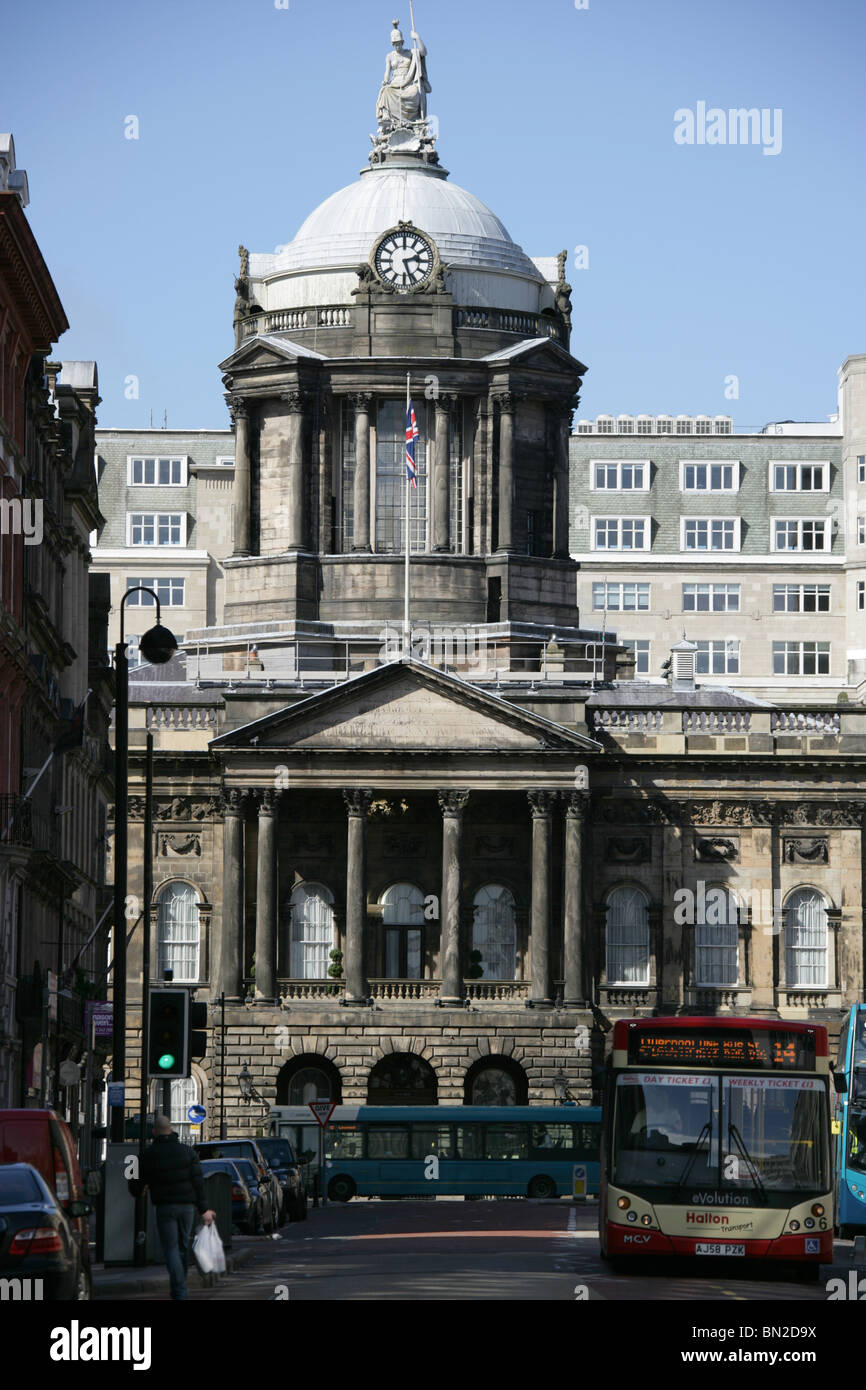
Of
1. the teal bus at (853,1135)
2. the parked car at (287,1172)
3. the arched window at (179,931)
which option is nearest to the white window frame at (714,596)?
the arched window at (179,931)

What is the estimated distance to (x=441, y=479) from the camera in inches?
4358

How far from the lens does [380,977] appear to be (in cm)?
9888

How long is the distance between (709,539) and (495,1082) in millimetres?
48010

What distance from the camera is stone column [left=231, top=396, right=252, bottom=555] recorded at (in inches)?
4405

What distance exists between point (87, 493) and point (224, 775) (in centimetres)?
2695

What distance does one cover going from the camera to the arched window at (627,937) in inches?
3962

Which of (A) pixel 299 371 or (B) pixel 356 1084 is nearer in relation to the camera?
(B) pixel 356 1084

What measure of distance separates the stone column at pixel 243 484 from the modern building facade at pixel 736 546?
26898mm

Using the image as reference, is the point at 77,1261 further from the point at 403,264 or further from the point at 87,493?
the point at 403,264

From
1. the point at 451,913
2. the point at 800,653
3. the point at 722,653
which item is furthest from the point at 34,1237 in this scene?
the point at 800,653

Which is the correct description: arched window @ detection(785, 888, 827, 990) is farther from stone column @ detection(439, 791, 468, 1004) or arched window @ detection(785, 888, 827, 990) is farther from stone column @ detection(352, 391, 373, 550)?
stone column @ detection(352, 391, 373, 550)

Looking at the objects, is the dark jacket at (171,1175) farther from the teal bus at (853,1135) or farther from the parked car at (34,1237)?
the teal bus at (853,1135)
